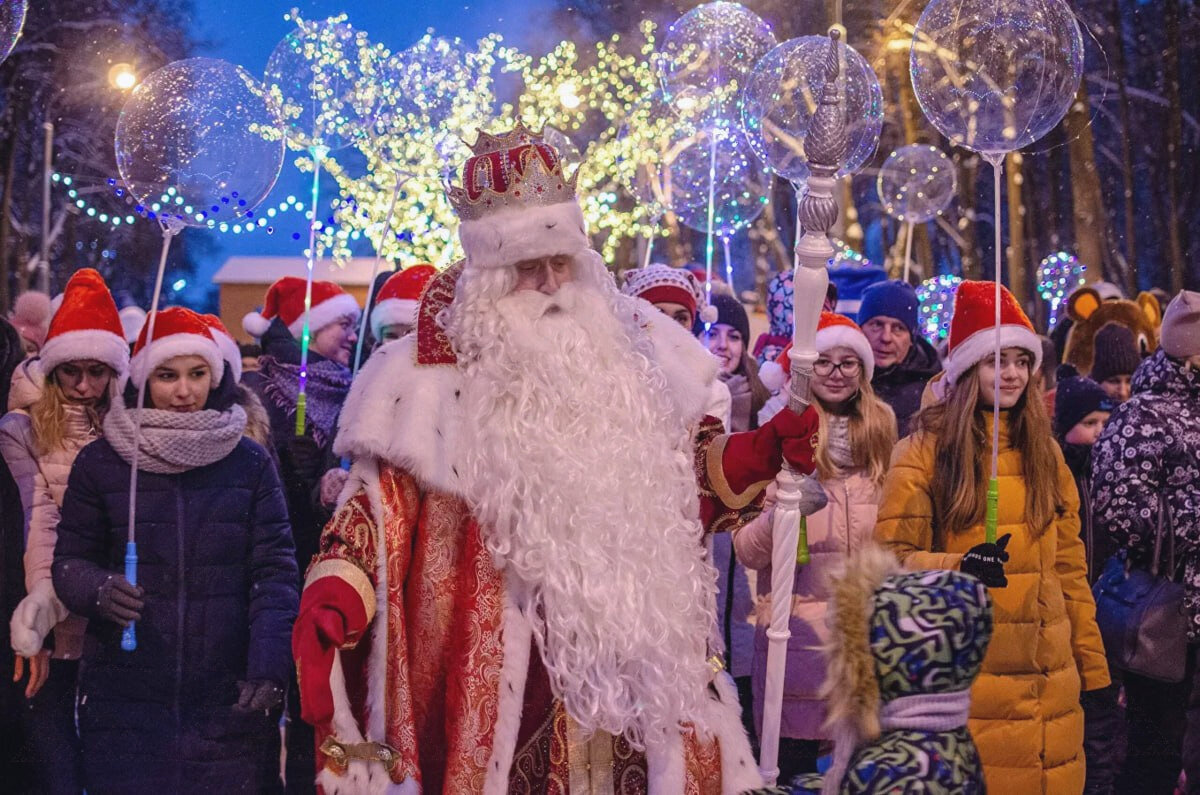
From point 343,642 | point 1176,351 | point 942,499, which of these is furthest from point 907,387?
point 343,642

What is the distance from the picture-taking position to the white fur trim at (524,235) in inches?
146

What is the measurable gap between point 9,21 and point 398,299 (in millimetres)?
2177

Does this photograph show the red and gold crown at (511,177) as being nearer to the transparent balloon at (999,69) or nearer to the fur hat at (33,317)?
the transparent balloon at (999,69)

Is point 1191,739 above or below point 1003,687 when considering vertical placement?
below

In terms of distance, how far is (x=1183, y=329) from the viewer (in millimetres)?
5332

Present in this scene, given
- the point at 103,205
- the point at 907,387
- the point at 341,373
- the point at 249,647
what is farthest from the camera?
the point at 103,205

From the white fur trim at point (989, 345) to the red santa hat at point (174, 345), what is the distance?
2.61 m

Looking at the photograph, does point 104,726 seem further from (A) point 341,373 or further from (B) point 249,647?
(A) point 341,373

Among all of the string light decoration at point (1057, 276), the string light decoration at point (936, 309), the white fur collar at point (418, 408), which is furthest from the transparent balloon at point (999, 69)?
the string light decoration at point (1057, 276)

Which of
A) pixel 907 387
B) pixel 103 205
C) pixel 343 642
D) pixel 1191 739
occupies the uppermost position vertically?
pixel 103 205

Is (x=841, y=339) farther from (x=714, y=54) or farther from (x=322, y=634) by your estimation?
(x=714, y=54)

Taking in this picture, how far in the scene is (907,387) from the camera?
6.52 meters

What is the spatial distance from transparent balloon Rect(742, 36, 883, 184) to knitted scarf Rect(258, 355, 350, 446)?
96.5 inches

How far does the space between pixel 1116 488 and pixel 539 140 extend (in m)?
2.66
